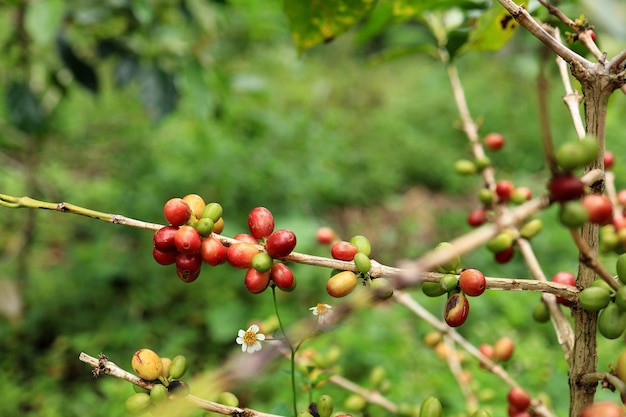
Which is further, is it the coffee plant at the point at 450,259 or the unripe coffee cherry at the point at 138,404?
the unripe coffee cherry at the point at 138,404

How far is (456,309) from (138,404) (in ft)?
1.01

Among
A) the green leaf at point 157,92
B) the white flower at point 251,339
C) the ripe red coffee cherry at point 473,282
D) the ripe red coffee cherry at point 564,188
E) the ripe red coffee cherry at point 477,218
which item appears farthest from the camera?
the green leaf at point 157,92

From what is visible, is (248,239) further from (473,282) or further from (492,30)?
(492,30)

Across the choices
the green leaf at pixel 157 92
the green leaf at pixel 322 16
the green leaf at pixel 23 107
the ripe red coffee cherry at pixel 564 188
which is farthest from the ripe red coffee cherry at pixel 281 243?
the green leaf at pixel 23 107

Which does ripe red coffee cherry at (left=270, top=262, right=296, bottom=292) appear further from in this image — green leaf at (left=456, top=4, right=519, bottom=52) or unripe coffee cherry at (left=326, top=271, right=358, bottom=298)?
green leaf at (left=456, top=4, right=519, bottom=52)

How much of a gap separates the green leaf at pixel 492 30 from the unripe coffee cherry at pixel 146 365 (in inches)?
24.6

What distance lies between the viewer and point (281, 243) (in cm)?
51

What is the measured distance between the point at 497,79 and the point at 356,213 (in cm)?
271

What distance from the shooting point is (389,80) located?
638 cm

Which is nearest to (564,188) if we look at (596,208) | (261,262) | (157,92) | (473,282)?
(596,208)

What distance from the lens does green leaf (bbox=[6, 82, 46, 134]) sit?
1.68 m

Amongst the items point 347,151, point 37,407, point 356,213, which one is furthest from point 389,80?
point 37,407

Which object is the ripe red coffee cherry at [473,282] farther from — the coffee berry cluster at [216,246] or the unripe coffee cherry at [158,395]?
the unripe coffee cherry at [158,395]

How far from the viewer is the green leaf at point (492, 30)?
0.78 meters
